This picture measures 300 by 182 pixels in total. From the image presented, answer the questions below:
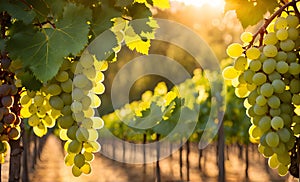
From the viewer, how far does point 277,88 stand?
119cm

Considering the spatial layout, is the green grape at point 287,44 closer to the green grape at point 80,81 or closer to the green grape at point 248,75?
the green grape at point 248,75

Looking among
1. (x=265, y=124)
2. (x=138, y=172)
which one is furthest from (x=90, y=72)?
(x=138, y=172)

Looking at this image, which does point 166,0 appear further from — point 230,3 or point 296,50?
point 296,50

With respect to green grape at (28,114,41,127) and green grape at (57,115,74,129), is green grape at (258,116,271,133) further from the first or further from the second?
green grape at (28,114,41,127)

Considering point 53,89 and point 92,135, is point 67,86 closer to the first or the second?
point 53,89

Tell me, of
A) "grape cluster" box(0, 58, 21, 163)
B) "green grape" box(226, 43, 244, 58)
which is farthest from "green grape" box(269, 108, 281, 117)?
"grape cluster" box(0, 58, 21, 163)

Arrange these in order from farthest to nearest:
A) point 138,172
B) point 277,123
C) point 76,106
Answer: point 138,172 < point 76,106 < point 277,123

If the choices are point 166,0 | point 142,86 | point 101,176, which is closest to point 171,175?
point 101,176

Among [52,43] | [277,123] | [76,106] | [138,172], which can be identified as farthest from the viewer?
[138,172]

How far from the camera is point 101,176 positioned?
392 inches

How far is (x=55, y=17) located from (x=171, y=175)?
896 centimetres

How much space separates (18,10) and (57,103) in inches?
9.9

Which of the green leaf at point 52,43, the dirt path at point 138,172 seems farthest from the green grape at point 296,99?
the dirt path at point 138,172

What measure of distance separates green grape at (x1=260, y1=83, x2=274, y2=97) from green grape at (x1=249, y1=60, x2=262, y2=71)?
0.14 ft
